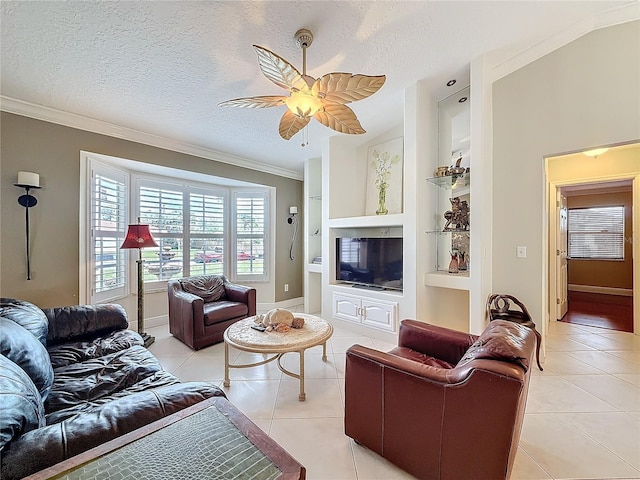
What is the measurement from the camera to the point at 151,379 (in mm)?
1642

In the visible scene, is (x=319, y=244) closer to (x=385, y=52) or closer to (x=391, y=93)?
(x=391, y=93)

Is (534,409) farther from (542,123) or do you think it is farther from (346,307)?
(542,123)

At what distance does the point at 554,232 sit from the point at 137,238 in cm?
559

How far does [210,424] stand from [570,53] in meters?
3.90

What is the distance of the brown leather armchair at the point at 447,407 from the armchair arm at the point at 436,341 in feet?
1.46

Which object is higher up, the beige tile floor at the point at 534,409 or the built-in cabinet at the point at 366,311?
the built-in cabinet at the point at 366,311

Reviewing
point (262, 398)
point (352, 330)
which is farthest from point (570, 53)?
point (262, 398)

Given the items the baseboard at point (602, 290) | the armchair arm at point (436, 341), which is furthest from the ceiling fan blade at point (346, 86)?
the baseboard at point (602, 290)

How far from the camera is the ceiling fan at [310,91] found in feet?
5.49

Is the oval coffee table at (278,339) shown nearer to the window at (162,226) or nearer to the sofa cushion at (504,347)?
the sofa cushion at (504,347)

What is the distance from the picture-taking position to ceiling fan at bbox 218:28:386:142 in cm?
167

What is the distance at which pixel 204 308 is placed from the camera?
10.5 feet

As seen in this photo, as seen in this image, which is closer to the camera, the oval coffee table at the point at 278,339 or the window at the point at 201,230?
the oval coffee table at the point at 278,339

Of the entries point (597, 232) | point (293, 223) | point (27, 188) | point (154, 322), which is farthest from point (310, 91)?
point (597, 232)
